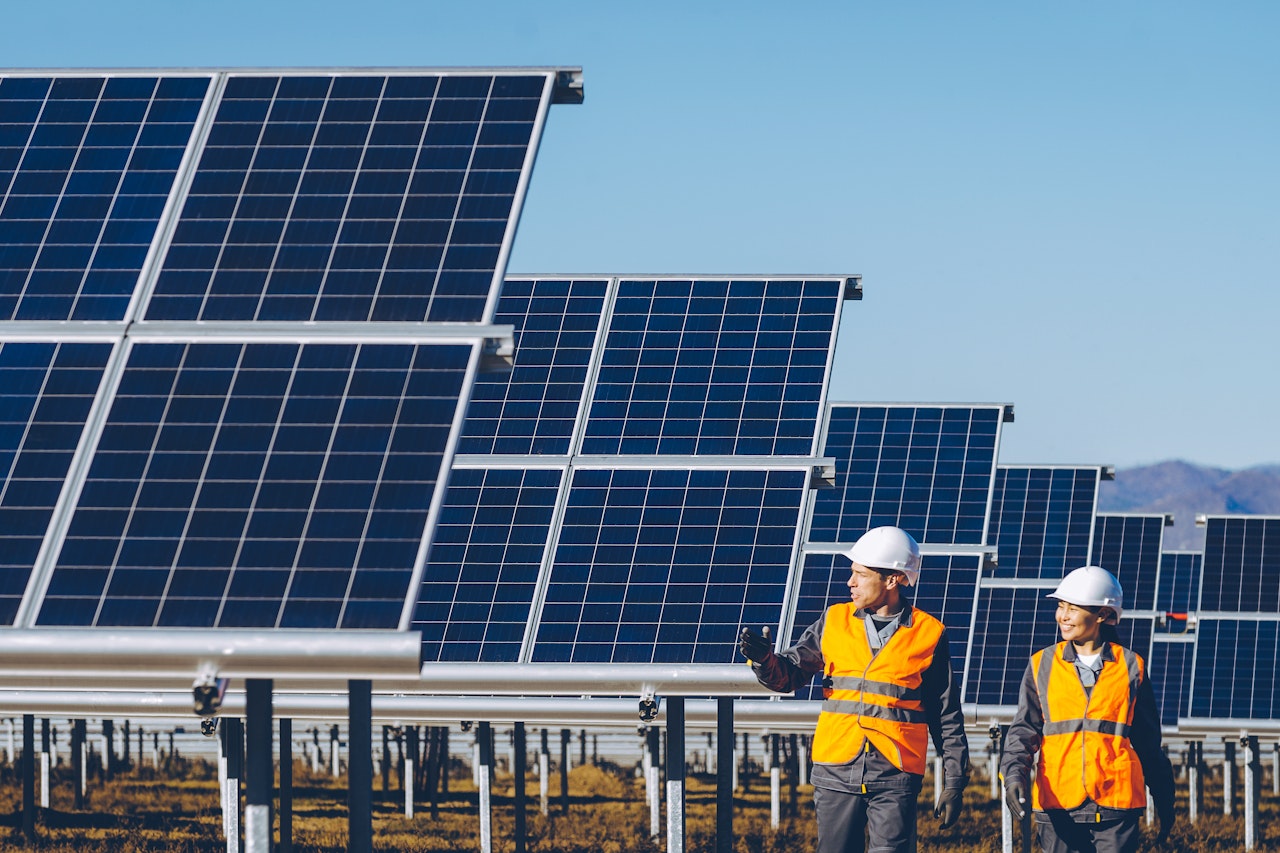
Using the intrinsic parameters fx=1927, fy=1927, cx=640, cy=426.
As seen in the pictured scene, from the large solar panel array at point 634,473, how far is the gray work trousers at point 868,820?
6.08 m

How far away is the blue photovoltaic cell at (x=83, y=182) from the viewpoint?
572 inches

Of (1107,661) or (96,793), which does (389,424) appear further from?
(96,793)

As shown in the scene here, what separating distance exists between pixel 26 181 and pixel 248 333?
3.40m

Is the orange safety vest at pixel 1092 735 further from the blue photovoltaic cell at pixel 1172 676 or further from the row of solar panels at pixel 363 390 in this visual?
the blue photovoltaic cell at pixel 1172 676

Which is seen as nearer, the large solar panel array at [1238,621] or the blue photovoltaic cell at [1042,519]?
the large solar panel array at [1238,621]

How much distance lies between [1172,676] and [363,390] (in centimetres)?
4019

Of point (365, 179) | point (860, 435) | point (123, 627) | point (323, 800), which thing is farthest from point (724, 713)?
point (323, 800)

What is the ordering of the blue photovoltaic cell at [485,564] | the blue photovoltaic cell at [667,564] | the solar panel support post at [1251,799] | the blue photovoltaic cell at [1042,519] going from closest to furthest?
the blue photovoltaic cell at [667,564] → the blue photovoltaic cell at [485,564] → the solar panel support post at [1251,799] → the blue photovoltaic cell at [1042,519]

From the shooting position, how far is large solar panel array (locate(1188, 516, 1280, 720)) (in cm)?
3853

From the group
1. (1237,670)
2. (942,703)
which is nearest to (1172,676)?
(1237,670)

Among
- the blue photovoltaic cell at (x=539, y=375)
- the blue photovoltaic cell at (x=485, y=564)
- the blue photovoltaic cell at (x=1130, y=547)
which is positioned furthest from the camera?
the blue photovoltaic cell at (x=1130, y=547)

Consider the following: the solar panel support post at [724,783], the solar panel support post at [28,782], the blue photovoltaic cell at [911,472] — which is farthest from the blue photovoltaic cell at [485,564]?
the blue photovoltaic cell at [911,472]

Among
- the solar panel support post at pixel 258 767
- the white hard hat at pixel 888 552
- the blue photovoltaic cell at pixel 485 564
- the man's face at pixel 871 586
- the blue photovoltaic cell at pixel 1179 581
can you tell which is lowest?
the solar panel support post at pixel 258 767

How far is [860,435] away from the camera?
1516 inches
